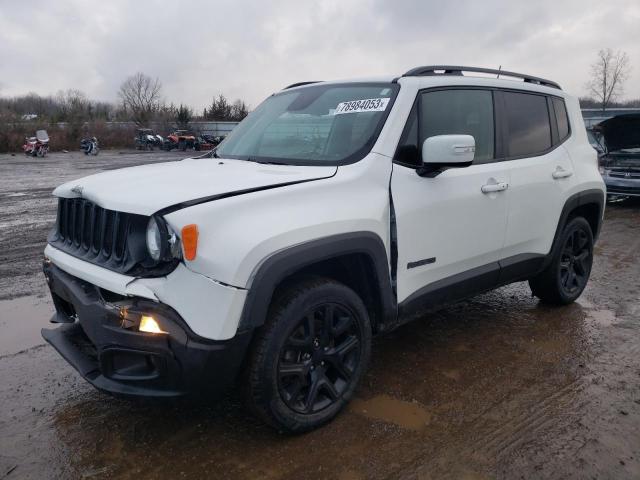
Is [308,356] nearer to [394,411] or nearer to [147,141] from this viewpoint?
[394,411]

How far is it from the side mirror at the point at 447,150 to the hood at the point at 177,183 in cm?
55

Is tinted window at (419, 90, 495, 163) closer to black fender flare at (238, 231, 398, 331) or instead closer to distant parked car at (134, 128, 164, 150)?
black fender flare at (238, 231, 398, 331)

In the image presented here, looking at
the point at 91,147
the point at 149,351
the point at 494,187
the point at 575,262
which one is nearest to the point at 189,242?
the point at 149,351

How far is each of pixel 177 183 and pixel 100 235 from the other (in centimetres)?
48

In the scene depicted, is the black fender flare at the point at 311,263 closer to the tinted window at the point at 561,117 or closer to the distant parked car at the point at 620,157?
the tinted window at the point at 561,117

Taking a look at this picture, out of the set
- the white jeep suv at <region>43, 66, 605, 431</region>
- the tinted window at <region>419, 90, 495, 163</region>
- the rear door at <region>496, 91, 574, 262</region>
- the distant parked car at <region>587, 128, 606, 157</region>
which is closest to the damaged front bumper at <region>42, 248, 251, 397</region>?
the white jeep suv at <region>43, 66, 605, 431</region>

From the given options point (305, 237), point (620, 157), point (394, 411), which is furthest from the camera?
point (620, 157)

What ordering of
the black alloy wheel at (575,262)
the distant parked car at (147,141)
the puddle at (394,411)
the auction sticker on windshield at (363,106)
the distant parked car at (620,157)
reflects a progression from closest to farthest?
the puddle at (394,411)
the auction sticker on windshield at (363,106)
the black alloy wheel at (575,262)
the distant parked car at (620,157)
the distant parked car at (147,141)

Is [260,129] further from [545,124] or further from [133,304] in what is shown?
[545,124]

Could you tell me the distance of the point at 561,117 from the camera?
4.69 m

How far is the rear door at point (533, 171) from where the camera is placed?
402 centimetres

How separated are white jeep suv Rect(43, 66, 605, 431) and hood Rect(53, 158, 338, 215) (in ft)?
0.04

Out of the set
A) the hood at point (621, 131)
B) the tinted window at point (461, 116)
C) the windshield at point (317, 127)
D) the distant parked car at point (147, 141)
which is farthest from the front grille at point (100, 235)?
the distant parked car at point (147, 141)

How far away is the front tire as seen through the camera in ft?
8.57
